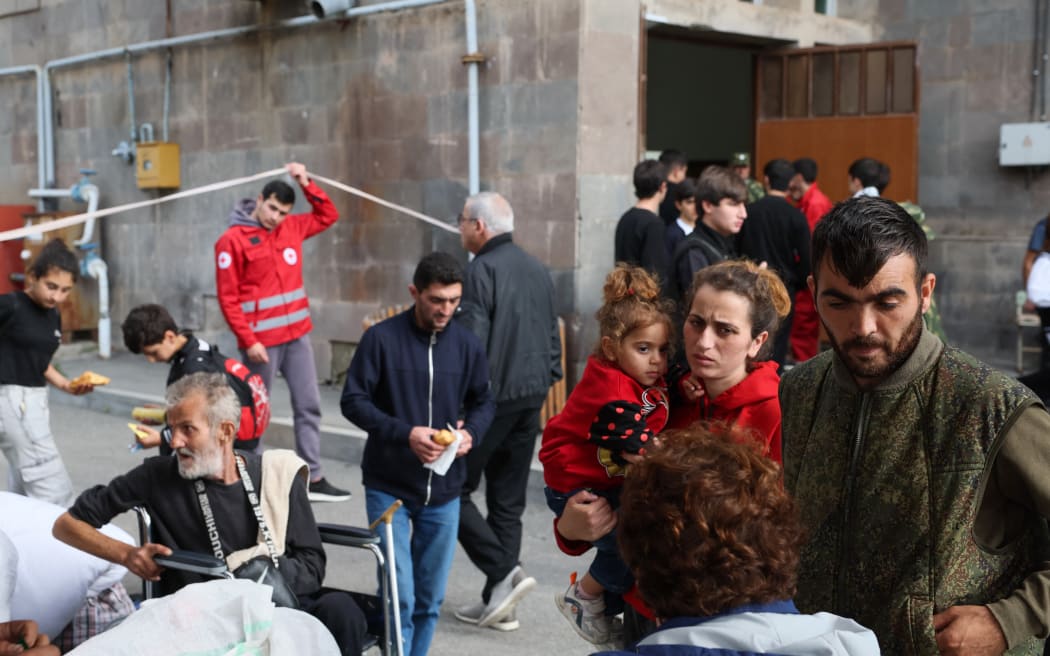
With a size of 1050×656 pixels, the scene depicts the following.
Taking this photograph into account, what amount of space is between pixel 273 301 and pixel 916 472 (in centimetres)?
622

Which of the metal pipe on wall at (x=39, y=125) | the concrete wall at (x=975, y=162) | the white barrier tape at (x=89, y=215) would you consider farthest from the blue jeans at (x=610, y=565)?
the metal pipe on wall at (x=39, y=125)

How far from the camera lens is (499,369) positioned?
5855 mm

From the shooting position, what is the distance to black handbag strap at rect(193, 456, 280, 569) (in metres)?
4.07

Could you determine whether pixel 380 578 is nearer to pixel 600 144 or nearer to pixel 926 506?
pixel 926 506

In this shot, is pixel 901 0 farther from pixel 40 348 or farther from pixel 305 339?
pixel 40 348

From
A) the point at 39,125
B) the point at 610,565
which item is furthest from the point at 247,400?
the point at 39,125

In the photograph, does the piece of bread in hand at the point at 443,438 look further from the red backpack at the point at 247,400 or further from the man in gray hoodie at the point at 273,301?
the man in gray hoodie at the point at 273,301

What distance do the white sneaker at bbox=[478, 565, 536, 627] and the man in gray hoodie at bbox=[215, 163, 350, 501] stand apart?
2477 millimetres

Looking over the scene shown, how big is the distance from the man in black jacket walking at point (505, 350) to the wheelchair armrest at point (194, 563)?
5.78 ft

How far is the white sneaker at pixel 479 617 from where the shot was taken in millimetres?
5418

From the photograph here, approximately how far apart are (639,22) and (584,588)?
22.3ft

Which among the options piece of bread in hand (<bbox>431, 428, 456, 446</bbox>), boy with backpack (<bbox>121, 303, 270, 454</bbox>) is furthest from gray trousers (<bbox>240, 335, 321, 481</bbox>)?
piece of bread in hand (<bbox>431, 428, 456, 446</bbox>)

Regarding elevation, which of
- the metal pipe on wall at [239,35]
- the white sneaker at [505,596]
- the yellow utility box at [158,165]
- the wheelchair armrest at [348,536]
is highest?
the metal pipe on wall at [239,35]

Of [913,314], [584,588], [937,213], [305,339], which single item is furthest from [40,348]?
[937,213]
